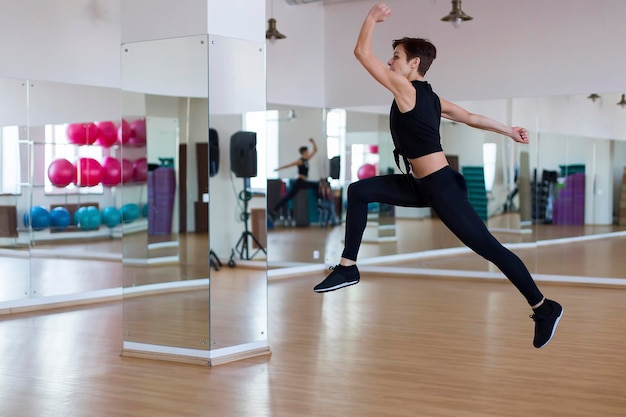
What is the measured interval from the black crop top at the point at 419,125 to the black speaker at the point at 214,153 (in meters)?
1.90

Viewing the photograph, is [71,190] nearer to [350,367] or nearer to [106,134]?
[106,134]

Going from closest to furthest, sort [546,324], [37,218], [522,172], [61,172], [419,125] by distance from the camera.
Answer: [419,125], [546,324], [37,218], [61,172], [522,172]

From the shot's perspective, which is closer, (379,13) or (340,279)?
(379,13)

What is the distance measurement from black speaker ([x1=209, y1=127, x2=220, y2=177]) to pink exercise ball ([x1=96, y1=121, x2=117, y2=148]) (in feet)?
9.79

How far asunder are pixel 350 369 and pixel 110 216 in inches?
160

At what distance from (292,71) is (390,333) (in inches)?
187

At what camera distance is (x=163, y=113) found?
19.7 ft

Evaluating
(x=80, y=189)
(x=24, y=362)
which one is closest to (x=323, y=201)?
(x=80, y=189)

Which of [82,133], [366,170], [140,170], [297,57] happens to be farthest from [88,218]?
[366,170]

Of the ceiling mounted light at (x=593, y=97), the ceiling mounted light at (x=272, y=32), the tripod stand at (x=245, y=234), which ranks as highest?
the ceiling mounted light at (x=272, y=32)

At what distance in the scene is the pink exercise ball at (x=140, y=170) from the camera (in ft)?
20.4

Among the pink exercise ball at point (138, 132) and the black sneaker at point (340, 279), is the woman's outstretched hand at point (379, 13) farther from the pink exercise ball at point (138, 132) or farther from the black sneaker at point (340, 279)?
the pink exercise ball at point (138, 132)

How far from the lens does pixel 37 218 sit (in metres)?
8.01

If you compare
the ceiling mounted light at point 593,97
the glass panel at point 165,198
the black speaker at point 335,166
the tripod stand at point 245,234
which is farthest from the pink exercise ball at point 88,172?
the ceiling mounted light at point 593,97
